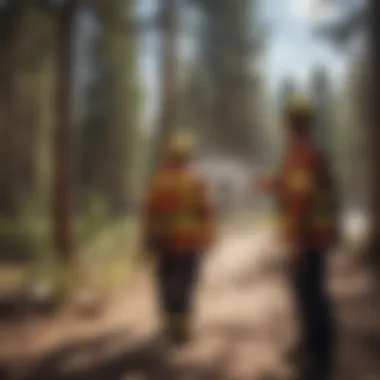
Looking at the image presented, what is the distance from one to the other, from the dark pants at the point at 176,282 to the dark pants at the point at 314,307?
21cm

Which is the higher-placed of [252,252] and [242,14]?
[242,14]

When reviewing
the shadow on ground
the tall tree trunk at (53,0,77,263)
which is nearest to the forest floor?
the shadow on ground

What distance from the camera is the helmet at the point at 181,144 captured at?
4.59 feet

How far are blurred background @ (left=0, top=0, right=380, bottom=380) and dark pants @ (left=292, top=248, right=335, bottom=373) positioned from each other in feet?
0.22

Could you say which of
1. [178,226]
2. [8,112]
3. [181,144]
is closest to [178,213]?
[178,226]

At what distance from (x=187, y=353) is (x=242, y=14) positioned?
2.29 ft

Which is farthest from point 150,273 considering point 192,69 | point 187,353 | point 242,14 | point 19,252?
point 242,14

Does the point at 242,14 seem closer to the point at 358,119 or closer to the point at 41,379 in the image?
the point at 358,119

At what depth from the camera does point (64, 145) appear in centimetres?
145

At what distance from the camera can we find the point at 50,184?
4.70 ft

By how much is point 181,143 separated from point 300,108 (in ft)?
0.82

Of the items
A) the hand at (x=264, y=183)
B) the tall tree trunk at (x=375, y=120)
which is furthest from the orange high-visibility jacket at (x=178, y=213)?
the tall tree trunk at (x=375, y=120)

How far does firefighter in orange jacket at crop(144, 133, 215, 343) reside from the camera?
4.55 ft

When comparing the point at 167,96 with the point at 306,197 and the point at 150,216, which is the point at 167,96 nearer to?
the point at 150,216
